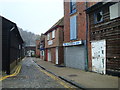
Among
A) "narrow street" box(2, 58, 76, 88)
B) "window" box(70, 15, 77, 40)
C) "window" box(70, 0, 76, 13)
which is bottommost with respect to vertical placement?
"narrow street" box(2, 58, 76, 88)

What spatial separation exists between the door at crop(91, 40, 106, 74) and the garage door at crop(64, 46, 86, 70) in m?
1.76

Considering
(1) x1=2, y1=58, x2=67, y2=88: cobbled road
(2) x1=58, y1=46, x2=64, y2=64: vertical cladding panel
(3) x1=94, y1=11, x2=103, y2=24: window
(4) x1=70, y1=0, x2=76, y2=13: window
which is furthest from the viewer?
(2) x1=58, y1=46, x2=64, y2=64: vertical cladding panel

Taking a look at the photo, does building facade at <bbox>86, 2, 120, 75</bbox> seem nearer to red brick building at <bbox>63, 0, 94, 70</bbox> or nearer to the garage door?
red brick building at <bbox>63, 0, 94, 70</bbox>

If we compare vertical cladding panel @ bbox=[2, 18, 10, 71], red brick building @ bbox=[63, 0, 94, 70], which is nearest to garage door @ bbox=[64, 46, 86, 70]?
red brick building @ bbox=[63, 0, 94, 70]

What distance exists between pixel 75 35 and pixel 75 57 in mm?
2237

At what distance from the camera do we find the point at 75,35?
16.4m

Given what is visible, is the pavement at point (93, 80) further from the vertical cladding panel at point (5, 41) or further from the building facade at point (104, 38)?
the vertical cladding panel at point (5, 41)

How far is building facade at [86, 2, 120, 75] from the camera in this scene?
1026 centimetres

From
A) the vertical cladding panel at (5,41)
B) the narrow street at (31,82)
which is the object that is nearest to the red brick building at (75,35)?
the narrow street at (31,82)

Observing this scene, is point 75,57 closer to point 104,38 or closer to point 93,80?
point 104,38

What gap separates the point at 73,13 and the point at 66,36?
10.2 ft

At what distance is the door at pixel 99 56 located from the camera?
451 inches

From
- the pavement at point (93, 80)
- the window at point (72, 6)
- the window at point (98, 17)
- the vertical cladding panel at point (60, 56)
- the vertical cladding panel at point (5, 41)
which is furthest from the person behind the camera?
the vertical cladding panel at point (60, 56)

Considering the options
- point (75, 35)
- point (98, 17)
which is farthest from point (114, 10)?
point (75, 35)
